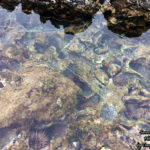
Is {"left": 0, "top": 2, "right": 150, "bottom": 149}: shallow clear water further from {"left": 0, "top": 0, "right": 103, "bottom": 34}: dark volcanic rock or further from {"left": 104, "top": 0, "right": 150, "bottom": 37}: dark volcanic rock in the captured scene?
{"left": 104, "top": 0, "right": 150, "bottom": 37}: dark volcanic rock

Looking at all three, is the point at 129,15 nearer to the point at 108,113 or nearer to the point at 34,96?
the point at 108,113

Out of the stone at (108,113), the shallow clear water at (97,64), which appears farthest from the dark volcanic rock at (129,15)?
the stone at (108,113)

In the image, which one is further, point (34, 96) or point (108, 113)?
point (108, 113)

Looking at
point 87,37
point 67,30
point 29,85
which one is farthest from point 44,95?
point 87,37

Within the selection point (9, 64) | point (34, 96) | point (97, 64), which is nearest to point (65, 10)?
point (34, 96)

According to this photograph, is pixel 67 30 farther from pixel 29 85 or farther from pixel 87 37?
pixel 87 37

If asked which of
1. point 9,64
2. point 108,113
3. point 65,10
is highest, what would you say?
point 65,10

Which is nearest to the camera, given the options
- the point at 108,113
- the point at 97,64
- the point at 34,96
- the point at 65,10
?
the point at 65,10
